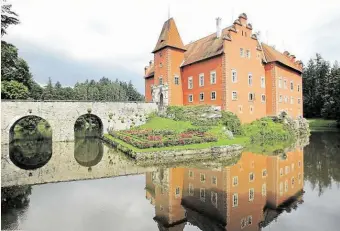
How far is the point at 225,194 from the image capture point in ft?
38.8

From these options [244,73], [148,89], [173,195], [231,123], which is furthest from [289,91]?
[173,195]

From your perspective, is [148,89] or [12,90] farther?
[148,89]

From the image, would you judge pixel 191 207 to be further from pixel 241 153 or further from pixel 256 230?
pixel 241 153

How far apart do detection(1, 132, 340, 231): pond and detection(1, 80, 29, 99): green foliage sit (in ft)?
82.4

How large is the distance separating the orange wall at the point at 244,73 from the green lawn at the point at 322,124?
2913 centimetres

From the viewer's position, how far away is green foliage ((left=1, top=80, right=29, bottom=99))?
39.9 metres

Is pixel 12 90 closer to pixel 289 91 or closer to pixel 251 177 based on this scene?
pixel 251 177

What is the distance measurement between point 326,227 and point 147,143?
45.8ft

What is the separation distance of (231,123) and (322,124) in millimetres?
42144

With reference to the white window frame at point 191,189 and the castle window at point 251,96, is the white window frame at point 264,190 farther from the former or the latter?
the castle window at point 251,96

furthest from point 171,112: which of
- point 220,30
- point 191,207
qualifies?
point 191,207

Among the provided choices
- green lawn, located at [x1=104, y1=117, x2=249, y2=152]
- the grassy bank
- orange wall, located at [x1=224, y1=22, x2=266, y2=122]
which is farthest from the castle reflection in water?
the grassy bank

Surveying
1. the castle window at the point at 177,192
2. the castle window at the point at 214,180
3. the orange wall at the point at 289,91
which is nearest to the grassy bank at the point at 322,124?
the orange wall at the point at 289,91

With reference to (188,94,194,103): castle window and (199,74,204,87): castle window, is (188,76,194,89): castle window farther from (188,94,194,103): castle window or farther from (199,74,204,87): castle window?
(199,74,204,87): castle window
